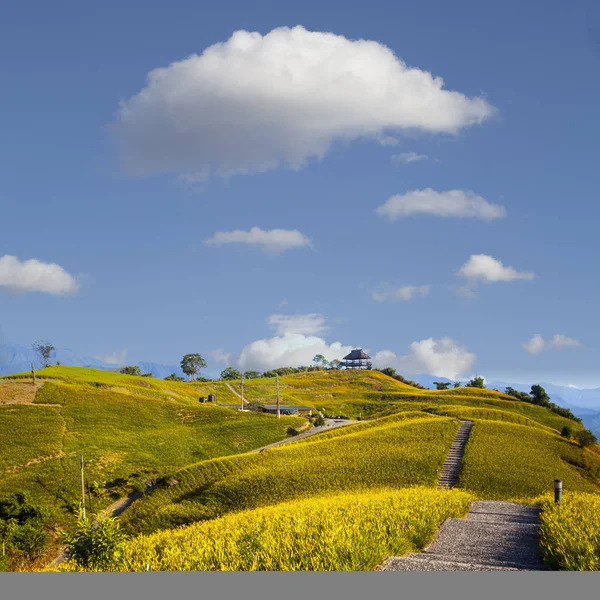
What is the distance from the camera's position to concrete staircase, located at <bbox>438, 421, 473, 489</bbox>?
43.9 meters

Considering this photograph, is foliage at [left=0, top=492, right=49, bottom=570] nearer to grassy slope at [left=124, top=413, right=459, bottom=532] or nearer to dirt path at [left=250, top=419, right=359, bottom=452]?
grassy slope at [left=124, top=413, right=459, bottom=532]

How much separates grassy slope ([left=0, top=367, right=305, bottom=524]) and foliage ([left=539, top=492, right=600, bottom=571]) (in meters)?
43.6

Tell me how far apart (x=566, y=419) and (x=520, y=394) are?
25084 millimetres

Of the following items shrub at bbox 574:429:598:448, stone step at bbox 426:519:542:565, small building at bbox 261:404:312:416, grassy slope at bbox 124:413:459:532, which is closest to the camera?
stone step at bbox 426:519:542:565

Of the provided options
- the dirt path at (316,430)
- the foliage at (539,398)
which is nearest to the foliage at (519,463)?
the dirt path at (316,430)

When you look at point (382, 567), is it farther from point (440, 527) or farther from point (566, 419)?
point (566, 419)

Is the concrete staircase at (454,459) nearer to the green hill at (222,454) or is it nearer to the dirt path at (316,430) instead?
the green hill at (222,454)

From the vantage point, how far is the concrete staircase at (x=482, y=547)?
13.4 meters

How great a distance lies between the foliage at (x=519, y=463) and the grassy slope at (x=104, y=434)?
110ft

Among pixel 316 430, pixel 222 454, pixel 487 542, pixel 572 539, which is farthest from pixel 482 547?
pixel 316 430

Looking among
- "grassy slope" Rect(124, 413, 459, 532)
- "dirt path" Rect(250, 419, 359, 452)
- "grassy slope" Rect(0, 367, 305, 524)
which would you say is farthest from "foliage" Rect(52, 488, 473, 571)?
"dirt path" Rect(250, 419, 359, 452)

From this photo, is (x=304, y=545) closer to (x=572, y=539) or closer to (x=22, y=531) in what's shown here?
(x=572, y=539)

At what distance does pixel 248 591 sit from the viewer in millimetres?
12062

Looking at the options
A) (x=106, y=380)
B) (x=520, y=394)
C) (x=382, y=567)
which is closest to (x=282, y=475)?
(x=382, y=567)
